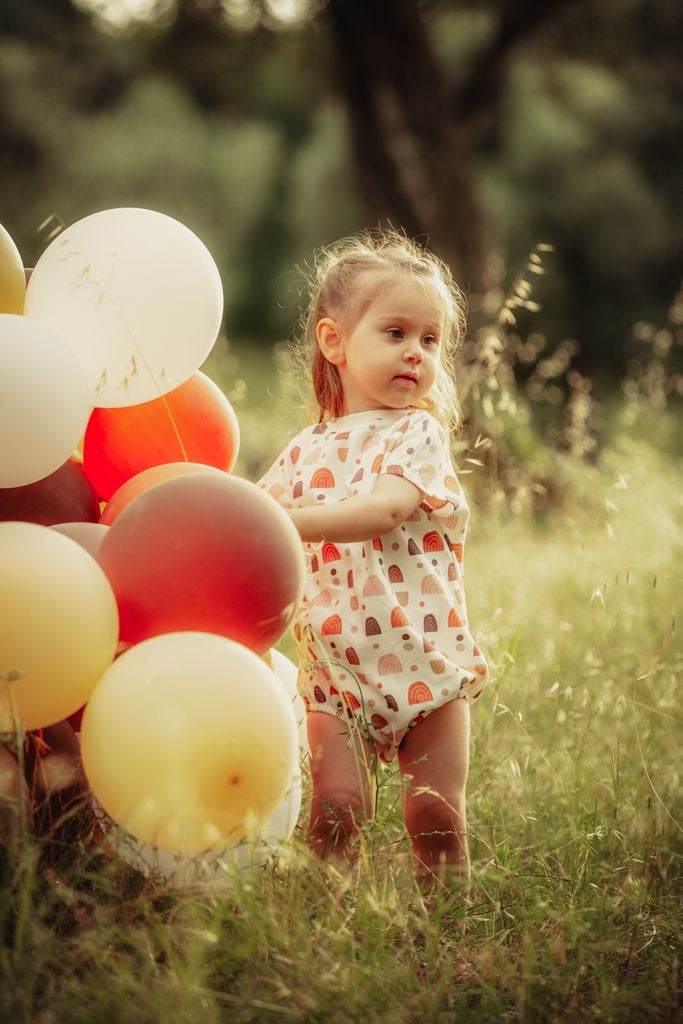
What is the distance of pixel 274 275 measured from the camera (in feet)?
38.0

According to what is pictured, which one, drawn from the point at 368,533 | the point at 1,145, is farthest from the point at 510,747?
the point at 1,145

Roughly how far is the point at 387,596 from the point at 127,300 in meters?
0.69

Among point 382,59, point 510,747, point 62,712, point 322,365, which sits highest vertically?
point 382,59

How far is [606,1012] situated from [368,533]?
0.79 m

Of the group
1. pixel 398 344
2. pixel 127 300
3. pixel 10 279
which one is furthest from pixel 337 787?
pixel 10 279

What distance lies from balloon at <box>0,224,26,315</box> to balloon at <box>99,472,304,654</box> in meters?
0.52

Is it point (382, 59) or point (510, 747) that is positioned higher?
point (382, 59)

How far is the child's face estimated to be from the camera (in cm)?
190

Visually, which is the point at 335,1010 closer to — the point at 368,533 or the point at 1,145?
the point at 368,533

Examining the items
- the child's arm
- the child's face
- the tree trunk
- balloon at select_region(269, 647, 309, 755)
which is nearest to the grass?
balloon at select_region(269, 647, 309, 755)

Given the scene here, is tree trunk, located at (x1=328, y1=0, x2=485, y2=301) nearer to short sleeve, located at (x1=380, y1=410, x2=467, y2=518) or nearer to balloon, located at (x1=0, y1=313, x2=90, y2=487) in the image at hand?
short sleeve, located at (x1=380, y1=410, x2=467, y2=518)

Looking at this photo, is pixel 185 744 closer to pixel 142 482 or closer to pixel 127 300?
pixel 142 482

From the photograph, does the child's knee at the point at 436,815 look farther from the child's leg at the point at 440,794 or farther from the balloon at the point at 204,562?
the balloon at the point at 204,562

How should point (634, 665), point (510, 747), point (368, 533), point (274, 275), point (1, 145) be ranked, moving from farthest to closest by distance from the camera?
point (274, 275) → point (1, 145) → point (634, 665) → point (510, 747) → point (368, 533)
